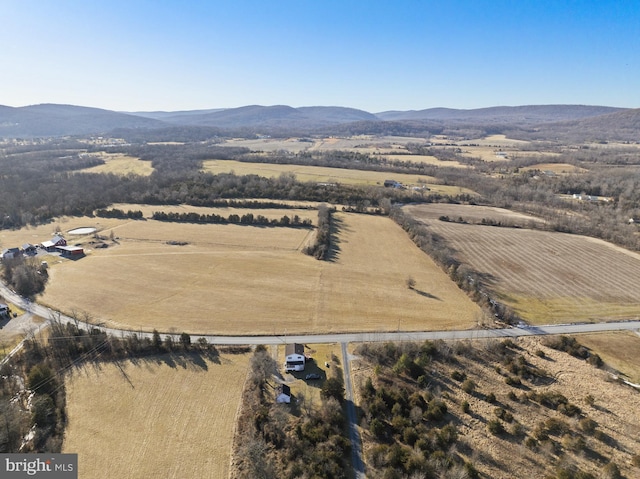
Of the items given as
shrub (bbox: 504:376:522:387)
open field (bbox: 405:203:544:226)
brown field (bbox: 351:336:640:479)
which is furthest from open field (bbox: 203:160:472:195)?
shrub (bbox: 504:376:522:387)

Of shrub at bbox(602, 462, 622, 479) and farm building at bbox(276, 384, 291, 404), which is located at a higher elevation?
farm building at bbox(276, 384, 291, 404)

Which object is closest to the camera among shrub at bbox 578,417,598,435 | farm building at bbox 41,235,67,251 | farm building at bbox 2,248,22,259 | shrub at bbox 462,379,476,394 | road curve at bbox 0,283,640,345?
shrub at bbox 578,417,598,435

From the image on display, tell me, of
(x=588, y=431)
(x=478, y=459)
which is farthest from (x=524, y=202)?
(x=478, y=459)

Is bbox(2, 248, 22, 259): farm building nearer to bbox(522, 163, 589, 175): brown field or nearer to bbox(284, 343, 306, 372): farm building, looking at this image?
bbox(284, 343, 306, 372): farm building

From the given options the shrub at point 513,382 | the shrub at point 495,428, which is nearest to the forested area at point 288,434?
the shrub at point 495,428

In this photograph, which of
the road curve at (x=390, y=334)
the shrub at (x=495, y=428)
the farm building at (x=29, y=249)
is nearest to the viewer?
the shrub at (x=495, y=428)

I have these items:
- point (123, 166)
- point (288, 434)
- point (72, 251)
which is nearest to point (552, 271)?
point (288, 434)

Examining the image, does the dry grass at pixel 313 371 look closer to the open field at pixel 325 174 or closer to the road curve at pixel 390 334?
the road curve at pixel 390 334

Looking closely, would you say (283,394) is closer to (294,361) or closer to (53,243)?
(294,361)
